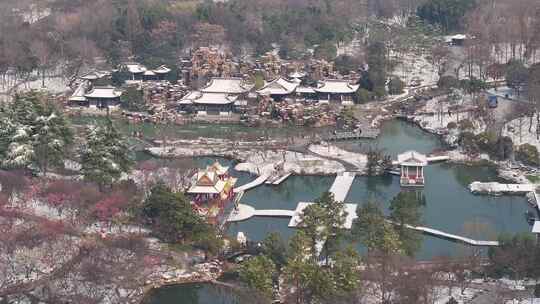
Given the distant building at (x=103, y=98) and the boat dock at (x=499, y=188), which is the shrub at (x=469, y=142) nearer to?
the boat dock at (x=499, y=188)

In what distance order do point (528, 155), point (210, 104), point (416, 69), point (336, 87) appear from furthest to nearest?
1. point (416, 69)
2. point (336, 87)
3. point (210, 104)
4. point (528, 155)

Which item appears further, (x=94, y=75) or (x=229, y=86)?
(x=94, y=75)

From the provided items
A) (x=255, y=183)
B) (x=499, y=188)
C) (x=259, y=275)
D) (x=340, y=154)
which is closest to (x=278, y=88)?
(x=340, y=154)

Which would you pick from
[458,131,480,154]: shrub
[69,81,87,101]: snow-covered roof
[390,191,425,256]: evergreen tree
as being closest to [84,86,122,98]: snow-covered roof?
[69,81,87,101]: snow-covered roof

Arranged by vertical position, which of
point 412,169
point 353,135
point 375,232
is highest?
point 375,232

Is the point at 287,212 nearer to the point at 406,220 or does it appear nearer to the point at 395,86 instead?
the point at 406,220

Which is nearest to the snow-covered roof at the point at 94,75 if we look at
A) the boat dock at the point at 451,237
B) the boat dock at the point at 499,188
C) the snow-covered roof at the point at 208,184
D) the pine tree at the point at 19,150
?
the pine tree at the point at 19,150
